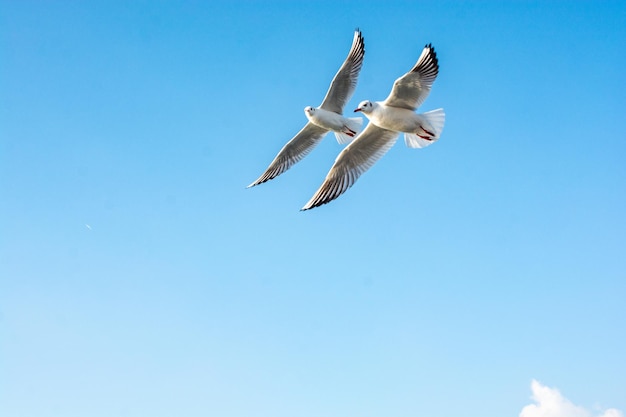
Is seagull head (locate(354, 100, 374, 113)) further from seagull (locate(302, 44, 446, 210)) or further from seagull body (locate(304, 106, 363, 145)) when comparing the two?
seagull body (locate(304, 106, 363, 145))

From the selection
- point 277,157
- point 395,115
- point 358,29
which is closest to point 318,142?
point 277,157

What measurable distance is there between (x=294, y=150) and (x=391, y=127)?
9.53ft

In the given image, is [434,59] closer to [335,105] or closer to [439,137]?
[439,137]

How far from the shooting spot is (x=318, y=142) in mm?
12969

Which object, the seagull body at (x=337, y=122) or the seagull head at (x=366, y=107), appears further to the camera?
the seagull body at (x=337, y=122)

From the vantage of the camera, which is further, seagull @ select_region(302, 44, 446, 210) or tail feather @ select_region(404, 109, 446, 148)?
tail feather @ select_region(404, 109, 446, 148)

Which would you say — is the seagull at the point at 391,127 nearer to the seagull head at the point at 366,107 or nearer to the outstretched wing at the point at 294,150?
the seagull head at the point at 366,107

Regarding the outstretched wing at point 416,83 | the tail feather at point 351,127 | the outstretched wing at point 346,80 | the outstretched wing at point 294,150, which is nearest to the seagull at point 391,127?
the outstretched wing at point 416,83

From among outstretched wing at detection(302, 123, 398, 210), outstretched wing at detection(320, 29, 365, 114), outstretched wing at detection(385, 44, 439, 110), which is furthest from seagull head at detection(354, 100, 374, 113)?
outstretched wing at detection(320, 29, 365, 114)

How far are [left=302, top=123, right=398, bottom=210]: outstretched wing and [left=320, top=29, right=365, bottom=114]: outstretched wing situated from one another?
1.59m

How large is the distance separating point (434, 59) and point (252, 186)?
4.39m

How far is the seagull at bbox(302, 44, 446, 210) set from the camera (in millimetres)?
9875

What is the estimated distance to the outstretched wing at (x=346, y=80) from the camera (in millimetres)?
11906

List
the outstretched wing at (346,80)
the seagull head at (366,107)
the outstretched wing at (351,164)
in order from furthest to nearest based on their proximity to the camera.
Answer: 1. the outstretched wing at (346,80)
2. the outstretched wing at (351,164)
3. the seagull head at (366,107)
